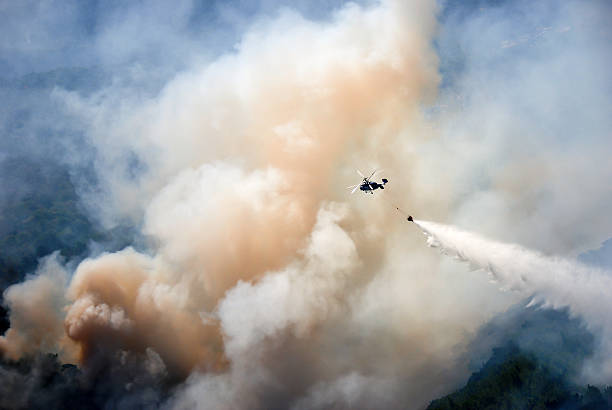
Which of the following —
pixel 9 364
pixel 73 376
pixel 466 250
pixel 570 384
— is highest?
pixel 9 364

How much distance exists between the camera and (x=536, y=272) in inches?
3088

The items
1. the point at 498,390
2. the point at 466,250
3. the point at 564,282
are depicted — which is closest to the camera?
the point at 564,282

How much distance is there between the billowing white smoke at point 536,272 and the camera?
256 ft

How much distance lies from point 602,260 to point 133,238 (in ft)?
376

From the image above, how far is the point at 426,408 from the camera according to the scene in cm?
9856

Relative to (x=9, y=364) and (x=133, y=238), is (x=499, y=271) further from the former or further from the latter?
(x=133, y=238)

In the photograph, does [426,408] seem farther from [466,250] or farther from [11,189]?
[11,189]

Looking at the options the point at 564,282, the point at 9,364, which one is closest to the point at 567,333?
the point at 564,282

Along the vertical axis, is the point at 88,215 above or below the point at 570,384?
above

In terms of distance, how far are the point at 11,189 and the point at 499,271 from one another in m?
133

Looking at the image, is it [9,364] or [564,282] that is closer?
[564,282]

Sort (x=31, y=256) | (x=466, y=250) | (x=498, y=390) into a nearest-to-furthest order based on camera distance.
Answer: (x=466, y=250)
(x=498, y=390)
(x=31, y=256)

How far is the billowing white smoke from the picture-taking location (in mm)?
78062

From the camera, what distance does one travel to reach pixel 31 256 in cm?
13450
